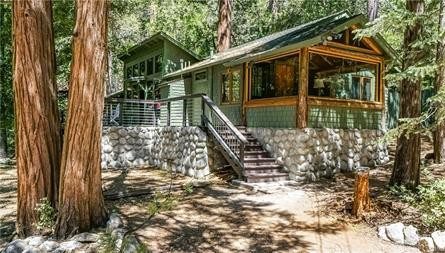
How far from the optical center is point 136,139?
1370cm

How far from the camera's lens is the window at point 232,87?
43.4 feet

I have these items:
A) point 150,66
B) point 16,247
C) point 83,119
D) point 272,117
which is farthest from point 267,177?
point 150,66

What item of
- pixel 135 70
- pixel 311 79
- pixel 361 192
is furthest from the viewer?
pixel 135 70

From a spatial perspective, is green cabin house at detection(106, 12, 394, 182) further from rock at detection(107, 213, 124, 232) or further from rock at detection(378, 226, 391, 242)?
rock at detection(107, 213, 124, 232)

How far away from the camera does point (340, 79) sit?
507 inches

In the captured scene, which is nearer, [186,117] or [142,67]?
[186,117]

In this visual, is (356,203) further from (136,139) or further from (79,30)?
(136,139)

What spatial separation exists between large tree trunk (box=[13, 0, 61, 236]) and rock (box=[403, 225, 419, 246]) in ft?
16.7

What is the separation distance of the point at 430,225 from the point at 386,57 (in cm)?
683

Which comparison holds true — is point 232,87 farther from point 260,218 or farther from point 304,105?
point 260,218

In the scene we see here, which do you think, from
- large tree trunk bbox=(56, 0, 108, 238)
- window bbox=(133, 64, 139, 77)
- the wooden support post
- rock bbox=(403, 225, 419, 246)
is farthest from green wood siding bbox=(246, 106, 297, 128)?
window bbox=(133, 64, 139, 77)

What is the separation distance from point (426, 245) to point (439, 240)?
6.7 inches

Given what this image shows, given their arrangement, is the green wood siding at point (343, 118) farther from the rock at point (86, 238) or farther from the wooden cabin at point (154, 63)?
the wooden cabin at point (154, 63)

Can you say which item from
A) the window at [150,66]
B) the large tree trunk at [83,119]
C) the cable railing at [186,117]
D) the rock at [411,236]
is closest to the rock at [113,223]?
the large tree trunk at [83,119]
